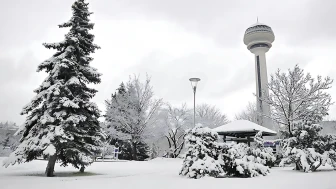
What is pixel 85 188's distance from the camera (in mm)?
7688

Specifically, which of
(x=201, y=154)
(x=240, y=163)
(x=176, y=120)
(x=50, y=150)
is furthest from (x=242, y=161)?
(x=176, y=120)

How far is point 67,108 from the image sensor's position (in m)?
12.4

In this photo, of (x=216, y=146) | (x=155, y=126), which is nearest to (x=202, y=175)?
(x=216, y=146)

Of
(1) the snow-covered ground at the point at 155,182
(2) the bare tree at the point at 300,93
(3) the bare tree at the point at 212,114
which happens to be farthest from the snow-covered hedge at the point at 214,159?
(3) the bare tree at the point at 212,114

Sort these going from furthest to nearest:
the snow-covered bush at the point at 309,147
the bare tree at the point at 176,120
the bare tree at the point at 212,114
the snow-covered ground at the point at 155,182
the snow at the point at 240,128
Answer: the bare tree at the point at 212,114
the bare tree at the point at 176,120
the snow at the point at 240,128
the snow-covered bush at the point at 309,147
the snow-covered ground at the point at 155,182

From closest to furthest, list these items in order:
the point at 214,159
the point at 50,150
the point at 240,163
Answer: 1. the point at 50,150
2. the point at 240,163
3. the point at 214,159

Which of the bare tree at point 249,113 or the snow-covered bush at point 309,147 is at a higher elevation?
the bare tree at point 249,113

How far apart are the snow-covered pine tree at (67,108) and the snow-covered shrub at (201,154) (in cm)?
467

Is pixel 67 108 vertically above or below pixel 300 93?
below

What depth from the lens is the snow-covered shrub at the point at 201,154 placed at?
35.0 ft

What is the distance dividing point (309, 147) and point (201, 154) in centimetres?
724

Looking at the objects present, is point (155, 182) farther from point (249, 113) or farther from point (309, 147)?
point (249, 113)

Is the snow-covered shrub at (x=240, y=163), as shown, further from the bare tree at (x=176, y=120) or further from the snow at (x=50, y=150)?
the bare tree at (x=176, y=120)

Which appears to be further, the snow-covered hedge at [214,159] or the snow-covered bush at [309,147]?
the snow-covered bush at [309,147]
